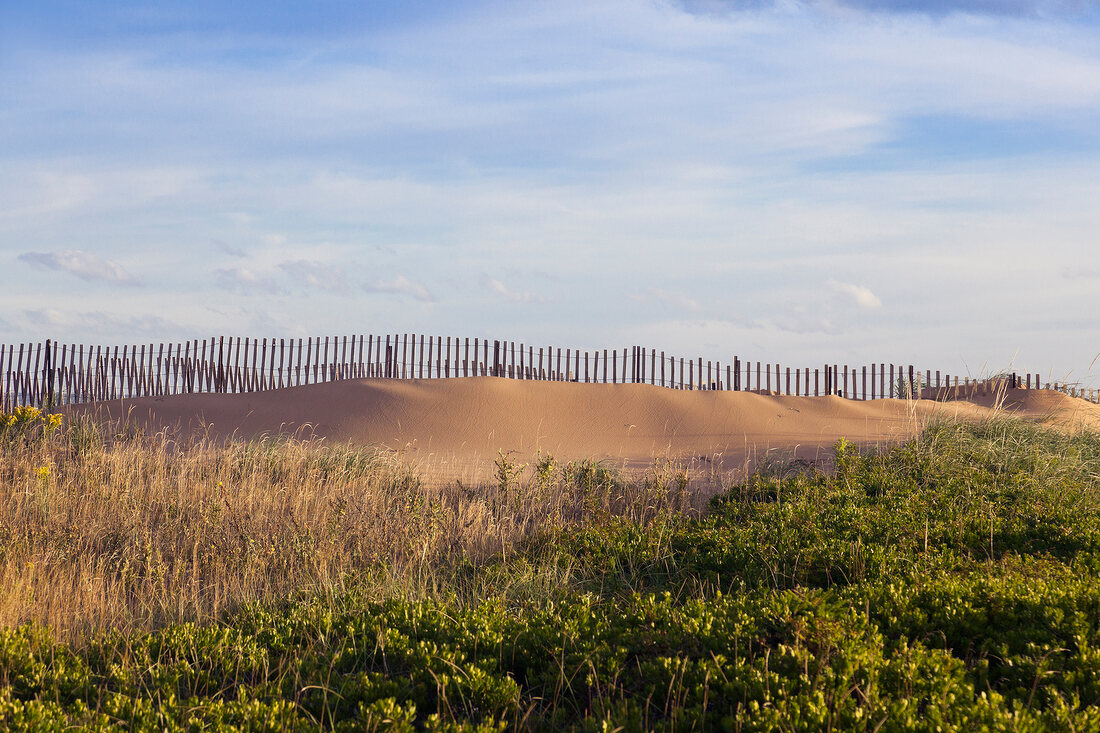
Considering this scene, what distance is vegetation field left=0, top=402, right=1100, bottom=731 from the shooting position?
318 centimetres

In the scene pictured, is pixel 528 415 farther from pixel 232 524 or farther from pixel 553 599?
pixel 553 599

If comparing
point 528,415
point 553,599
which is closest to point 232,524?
point 553,599

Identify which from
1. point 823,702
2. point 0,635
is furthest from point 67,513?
point 823,702

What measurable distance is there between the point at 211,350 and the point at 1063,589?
2355 cm

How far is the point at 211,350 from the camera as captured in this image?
78.9 feet

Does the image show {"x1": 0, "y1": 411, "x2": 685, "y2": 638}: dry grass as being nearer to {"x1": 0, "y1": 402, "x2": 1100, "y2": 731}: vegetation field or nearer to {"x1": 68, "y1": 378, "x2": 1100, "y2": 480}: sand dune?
{"x1": 0, "y1": 402, "x2": 1100, "y2": 731}: vegetation field

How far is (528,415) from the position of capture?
19703mm

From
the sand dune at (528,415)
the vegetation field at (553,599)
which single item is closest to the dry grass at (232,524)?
the vegetation field at (553,599)

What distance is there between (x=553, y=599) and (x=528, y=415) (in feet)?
48.4

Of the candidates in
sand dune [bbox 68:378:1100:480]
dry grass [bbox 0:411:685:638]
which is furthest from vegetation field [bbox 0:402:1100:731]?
sand dune [bbox 68:378:1100:480]

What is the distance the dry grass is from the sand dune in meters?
6.38

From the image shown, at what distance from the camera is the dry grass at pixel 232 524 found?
214 inches

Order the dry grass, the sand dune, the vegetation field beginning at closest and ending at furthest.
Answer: the vegetation field, the dry grass, the sand dune

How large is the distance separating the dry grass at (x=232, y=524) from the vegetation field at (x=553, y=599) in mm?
41
